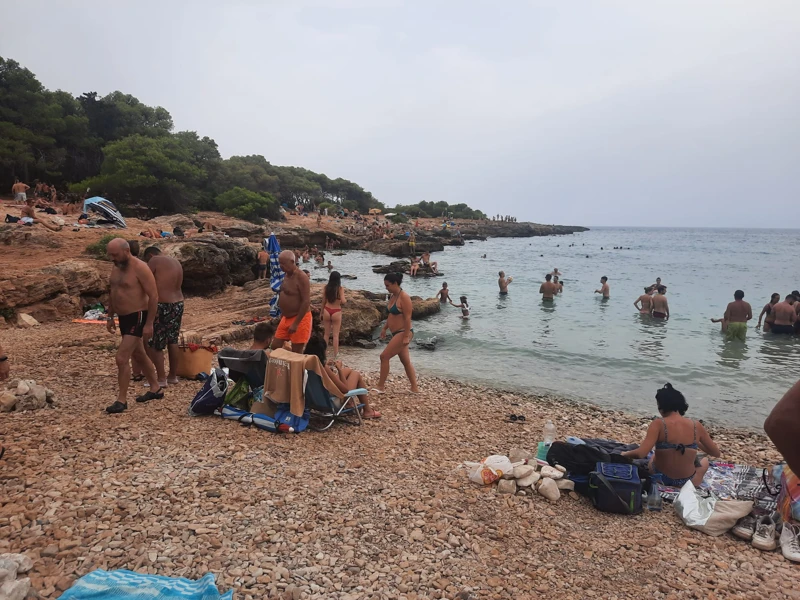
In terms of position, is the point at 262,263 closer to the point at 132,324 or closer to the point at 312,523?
the point at 132,324

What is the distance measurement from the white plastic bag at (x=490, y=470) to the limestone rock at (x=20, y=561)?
312 cm

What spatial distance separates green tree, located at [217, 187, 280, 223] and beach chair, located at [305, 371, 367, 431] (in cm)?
3098

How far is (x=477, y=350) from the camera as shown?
10930mm

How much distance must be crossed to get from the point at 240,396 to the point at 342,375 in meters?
1.14

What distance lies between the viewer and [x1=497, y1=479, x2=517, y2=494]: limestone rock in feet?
13.3

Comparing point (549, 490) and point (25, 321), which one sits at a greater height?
point (25, 321)

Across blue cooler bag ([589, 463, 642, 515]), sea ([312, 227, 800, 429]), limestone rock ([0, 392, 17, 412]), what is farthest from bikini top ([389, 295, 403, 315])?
limestone rock ([0, 392, 17, 412])

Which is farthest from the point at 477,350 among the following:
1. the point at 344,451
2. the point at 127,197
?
the point at 127,197

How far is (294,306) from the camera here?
20.0 feet

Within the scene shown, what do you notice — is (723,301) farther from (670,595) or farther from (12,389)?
(12,389)

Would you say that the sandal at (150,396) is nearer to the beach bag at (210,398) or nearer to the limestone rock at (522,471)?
the beach bag at (210,398)

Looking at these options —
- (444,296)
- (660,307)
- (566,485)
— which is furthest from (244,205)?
(566,485)

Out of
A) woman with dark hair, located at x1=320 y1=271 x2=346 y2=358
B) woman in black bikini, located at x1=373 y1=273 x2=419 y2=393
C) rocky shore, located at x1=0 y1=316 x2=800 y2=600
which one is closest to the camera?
rocky shore, located at x1=0 y1=316 x2=800 y2=600

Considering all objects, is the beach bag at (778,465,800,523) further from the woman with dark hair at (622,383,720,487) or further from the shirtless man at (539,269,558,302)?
the shirtless man at (539,269,558,302)
